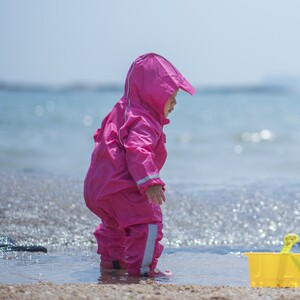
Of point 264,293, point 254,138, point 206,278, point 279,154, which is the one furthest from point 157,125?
point 254,138

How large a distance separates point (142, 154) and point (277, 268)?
900mm

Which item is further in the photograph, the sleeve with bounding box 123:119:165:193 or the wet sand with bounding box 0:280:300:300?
the sleeve with bounding box 123:119:165:193

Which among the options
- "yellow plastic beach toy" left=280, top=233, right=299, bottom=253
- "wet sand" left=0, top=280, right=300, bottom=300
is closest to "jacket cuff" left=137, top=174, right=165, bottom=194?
"wet sand" left=0, top=280, right=300, bottom=300

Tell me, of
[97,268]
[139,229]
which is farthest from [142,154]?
[97,268]

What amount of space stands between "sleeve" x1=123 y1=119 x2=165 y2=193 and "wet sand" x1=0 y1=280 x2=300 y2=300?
602 mm

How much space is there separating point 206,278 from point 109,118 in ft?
3.34

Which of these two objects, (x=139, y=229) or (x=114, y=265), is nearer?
(x=139, y=229)

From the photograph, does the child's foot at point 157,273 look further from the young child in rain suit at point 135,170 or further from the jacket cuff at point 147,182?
the jacket cuff at point 147,182

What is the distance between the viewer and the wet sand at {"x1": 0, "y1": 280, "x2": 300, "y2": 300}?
11.9 feet

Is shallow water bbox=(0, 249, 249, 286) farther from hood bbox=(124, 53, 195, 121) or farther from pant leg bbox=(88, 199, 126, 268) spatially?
hood bbox=(124, 53, 195, 121)

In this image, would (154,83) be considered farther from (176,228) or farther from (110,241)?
(176,228)

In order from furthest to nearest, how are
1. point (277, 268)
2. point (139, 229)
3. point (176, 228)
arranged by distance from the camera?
point (176, 228)
point (139, 229)
point (277, 268)

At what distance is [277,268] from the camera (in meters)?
4.09

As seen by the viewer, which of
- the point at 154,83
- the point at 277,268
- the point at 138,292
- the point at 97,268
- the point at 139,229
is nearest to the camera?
the point at 138,292
